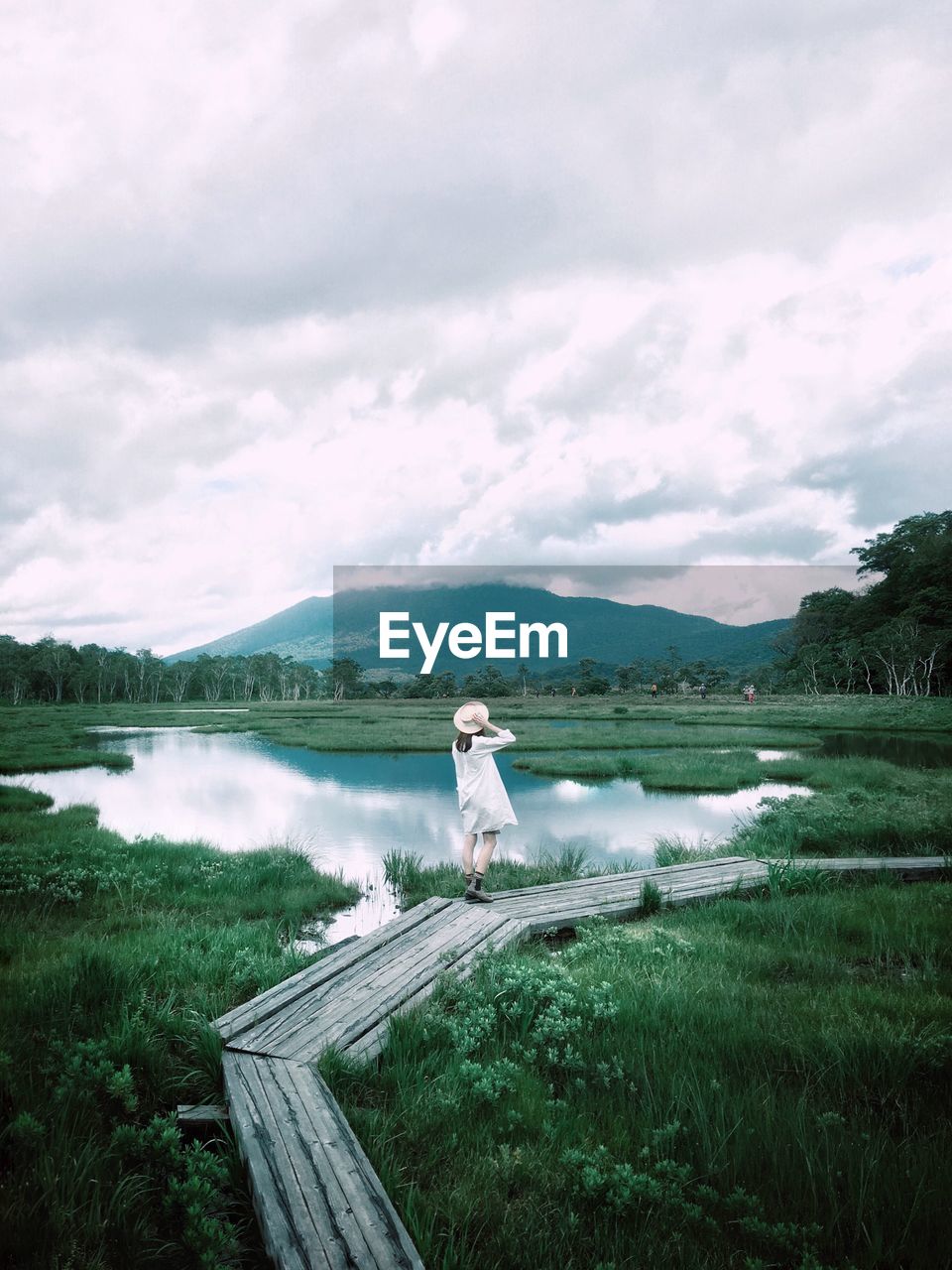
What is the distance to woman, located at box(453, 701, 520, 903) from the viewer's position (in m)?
8.88

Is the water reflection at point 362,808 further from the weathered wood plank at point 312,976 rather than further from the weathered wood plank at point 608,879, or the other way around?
the weathered wood plank at point 312,976

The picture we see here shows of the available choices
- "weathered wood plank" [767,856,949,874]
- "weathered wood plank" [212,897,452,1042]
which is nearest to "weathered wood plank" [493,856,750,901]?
"weathered wood plank" [767,856,949,874]

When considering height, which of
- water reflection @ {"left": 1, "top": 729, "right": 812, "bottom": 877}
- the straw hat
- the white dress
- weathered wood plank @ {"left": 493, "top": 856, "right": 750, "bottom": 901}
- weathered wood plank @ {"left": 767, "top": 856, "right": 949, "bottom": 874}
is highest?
the straw hat

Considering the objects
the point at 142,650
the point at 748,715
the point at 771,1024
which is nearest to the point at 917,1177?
the point at 771,1024

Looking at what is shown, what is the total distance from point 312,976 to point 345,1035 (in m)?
1.30

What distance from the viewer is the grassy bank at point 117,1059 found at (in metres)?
3.39

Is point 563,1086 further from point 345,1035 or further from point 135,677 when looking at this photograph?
point 135,677

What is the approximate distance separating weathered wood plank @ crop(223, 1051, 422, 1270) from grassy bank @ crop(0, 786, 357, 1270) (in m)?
0.23

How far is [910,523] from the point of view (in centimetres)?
9438

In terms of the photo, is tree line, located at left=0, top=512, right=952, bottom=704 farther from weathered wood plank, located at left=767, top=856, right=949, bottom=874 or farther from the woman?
the woman

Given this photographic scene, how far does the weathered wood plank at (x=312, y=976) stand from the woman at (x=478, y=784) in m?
0.80

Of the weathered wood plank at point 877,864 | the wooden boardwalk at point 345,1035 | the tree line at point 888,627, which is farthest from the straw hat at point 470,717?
the tree line at point 888,627

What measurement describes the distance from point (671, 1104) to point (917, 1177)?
132 centimetres

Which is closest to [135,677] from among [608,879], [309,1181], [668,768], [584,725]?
[584,725]
